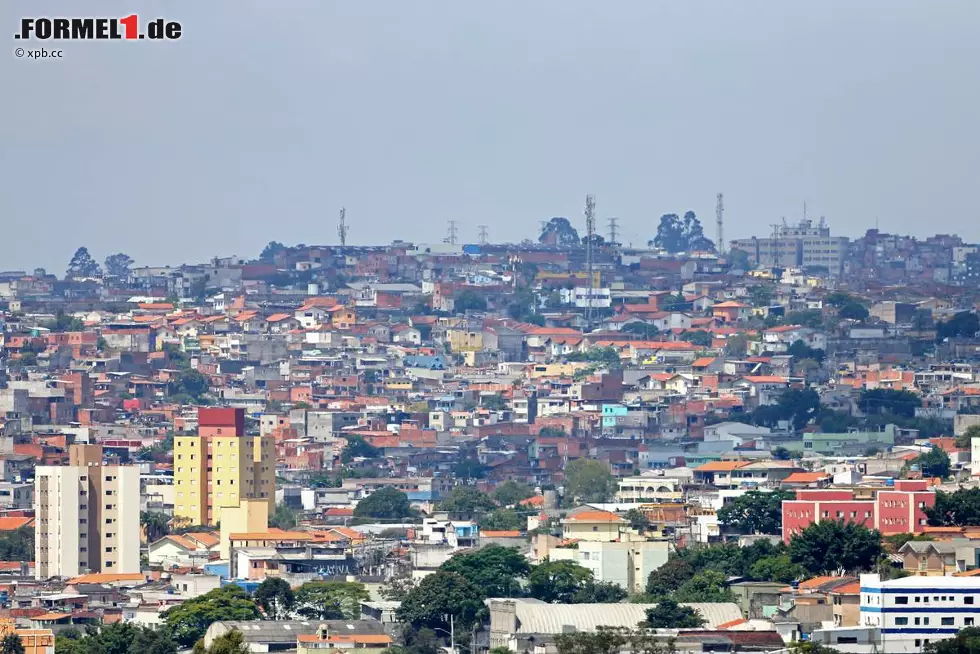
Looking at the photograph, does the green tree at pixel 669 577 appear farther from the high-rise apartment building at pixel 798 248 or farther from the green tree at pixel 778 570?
the high-rise apartment building at pixel 798 248

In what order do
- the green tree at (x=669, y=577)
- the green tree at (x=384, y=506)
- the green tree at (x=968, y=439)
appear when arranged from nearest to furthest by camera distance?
the green tree at (x=669, y=577), the green tree at (x=968, y=439), the green tree at (x=384, y=506)

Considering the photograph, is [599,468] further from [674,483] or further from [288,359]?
[288,359]

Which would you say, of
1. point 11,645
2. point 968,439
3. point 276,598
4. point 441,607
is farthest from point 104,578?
point 968,439

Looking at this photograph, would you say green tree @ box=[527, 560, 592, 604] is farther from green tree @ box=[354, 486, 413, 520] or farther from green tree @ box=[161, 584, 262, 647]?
green tree @ box=[354, 486, 413, 520]

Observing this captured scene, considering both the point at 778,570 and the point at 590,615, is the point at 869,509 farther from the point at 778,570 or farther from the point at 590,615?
the point at 590,615

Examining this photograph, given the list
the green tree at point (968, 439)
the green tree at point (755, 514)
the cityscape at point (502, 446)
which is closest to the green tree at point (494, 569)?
the cityscape at point (502, 446)

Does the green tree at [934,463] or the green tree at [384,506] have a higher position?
the green tree at [934,463]
